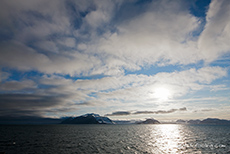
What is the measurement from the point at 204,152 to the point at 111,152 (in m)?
30.4

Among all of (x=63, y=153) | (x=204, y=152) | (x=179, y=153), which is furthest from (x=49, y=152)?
(x=204, y=152)

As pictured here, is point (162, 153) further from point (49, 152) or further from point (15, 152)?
point (15, 152)

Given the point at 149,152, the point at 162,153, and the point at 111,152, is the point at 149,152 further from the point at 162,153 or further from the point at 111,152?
the point at 111,152

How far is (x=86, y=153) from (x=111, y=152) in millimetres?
7846

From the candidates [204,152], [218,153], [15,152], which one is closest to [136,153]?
[204,152]

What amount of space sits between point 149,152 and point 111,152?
12.6m

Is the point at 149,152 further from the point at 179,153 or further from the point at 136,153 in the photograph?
the point at 179,153

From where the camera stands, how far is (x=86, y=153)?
131ft

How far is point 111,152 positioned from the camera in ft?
134

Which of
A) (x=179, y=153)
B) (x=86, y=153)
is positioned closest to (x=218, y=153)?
(x=179, y=153)

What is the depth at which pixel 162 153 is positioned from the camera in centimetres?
4181

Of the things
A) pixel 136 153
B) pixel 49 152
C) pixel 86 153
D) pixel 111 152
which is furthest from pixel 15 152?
pixel 136 153

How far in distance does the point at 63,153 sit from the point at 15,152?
612 inches

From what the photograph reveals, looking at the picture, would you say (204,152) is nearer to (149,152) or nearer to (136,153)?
(149,152)
